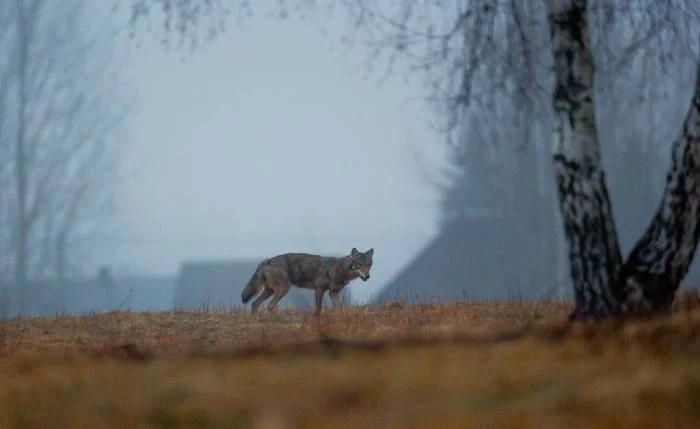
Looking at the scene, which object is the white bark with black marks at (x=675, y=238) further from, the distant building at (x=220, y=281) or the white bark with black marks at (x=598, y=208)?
the distant building at (x=220, y=281)

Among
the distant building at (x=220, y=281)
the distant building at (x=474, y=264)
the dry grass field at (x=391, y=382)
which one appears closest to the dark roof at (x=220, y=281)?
the distant building at (x=220, y=281)

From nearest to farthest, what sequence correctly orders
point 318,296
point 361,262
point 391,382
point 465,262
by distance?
point 391,382 → point 318,296 → point 361,262 → point 465,262

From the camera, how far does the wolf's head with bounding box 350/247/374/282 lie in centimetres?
1227

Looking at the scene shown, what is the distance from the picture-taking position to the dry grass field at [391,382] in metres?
3.68

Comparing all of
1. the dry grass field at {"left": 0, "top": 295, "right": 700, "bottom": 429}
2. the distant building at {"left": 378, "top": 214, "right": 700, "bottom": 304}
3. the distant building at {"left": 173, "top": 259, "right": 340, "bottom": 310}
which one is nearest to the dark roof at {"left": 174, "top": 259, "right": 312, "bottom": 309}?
the distant building at {"left": 173, "top": 259, "right": 340, "bottom": 310}

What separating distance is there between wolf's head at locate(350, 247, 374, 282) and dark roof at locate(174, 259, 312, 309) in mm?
720

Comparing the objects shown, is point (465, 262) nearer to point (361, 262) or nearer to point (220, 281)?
point (361, 262)

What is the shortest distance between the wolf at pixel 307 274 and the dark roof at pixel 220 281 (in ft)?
0.79

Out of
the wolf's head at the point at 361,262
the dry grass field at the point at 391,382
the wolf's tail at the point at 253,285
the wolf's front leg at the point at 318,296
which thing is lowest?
the dry grass field at the point at 391,382

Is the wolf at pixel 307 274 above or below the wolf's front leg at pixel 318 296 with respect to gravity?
above

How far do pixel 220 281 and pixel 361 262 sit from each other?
1840 mm

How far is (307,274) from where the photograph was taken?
39.4 ft

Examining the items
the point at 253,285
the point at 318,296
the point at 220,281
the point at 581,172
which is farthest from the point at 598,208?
the point at 220,281

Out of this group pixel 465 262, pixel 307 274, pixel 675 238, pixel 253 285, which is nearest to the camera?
pixel 675 238
